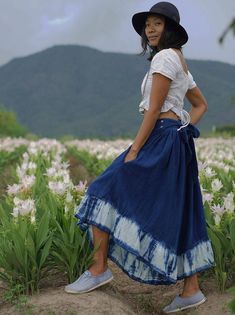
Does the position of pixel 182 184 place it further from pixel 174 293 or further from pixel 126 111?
pixel 126 111

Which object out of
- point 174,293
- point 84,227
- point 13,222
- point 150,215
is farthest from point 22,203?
point 174,293

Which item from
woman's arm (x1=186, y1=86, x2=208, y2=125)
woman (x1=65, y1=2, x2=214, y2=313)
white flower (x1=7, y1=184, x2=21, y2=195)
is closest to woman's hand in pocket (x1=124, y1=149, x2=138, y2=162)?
woman (x1=65, y1=2, x2=214, y2=313)

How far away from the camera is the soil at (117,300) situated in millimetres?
3602

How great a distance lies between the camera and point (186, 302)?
390 cm

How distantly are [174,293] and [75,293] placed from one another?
2.85 feet

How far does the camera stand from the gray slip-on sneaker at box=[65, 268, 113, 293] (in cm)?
380

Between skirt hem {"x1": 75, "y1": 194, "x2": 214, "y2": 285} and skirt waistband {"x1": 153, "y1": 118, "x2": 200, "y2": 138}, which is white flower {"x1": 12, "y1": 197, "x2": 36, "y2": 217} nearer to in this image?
skirt hem {"x1": 75, "y1": 194, "x2": 214, "y2": 285}

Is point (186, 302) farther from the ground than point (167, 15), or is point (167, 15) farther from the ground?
point (167, 15)

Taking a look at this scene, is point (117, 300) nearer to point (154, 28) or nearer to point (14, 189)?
point (14, 189)

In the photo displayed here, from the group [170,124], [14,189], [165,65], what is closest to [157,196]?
[170,124]

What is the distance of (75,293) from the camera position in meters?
3.80

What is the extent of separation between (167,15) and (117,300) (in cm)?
180

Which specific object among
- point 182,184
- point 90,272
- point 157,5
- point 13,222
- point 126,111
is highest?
point 157,5

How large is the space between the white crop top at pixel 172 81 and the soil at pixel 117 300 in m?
1.18
